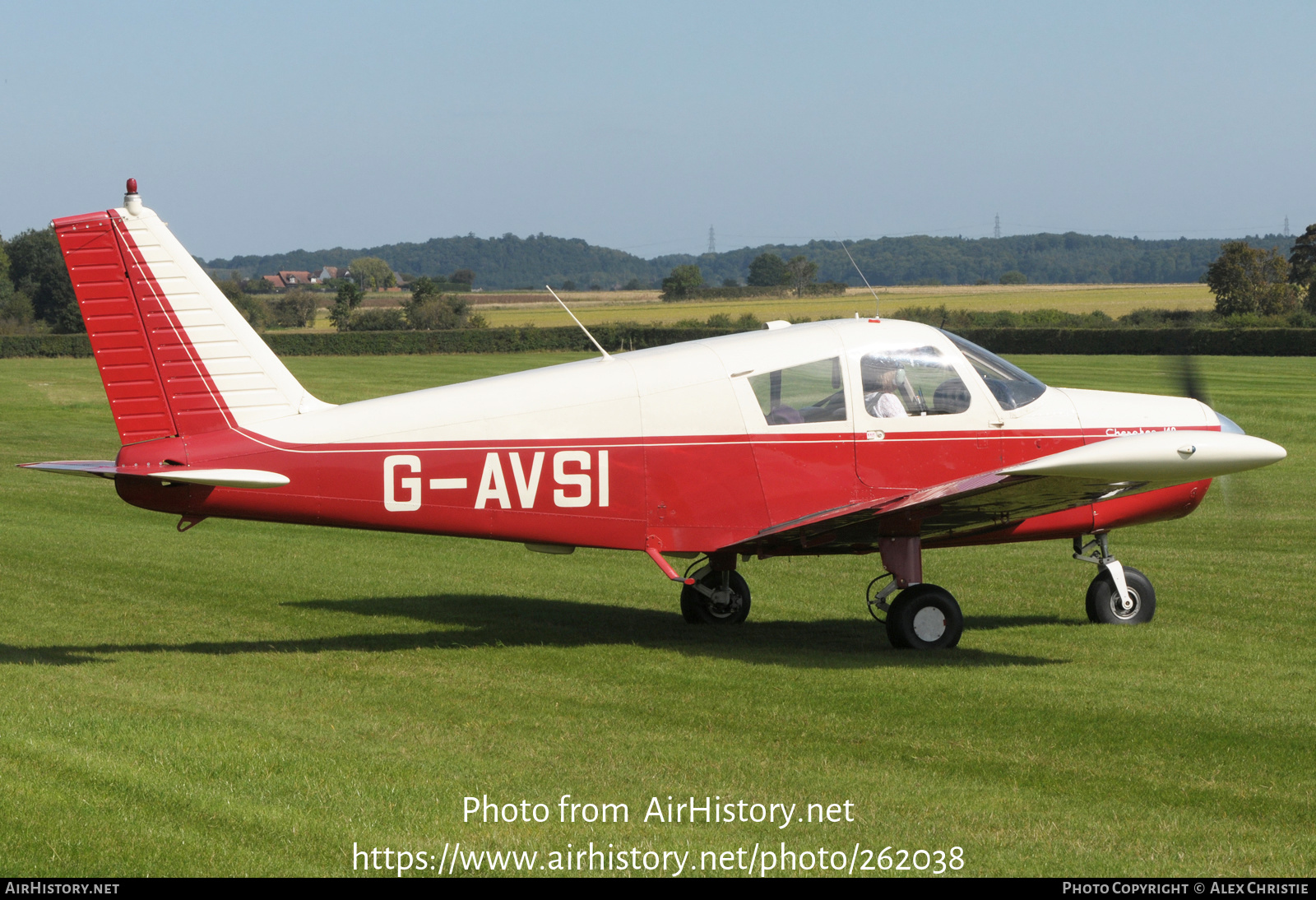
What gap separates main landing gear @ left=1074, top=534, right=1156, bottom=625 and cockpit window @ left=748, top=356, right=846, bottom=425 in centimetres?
291

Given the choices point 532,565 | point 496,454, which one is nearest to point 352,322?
point 532,565

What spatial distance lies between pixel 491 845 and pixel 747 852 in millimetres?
1102

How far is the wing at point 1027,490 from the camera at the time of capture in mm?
8273

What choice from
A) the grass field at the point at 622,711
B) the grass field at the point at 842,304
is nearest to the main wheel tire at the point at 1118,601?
the grass field at the point at 622,711

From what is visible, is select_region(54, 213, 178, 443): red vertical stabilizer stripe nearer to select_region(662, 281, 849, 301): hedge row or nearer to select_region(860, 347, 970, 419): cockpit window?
select_region(860, 347, 970, 419): cockpit window

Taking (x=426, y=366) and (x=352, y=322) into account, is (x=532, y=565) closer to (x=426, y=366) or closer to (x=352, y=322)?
(x=426, y=366)

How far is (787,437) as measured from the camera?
10016 mm

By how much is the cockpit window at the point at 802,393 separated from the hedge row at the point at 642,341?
51347 millimetres

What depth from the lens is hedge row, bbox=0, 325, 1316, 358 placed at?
215 ft

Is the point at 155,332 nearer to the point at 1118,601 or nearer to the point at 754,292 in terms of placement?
the point at 1118,601

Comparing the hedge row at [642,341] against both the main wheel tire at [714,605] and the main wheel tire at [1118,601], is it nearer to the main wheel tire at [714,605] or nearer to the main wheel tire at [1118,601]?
the main wheel tire at [714,605]

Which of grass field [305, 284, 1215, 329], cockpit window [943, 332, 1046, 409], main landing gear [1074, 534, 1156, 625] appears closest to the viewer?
cockpit window [943, 332, 1046, 409]

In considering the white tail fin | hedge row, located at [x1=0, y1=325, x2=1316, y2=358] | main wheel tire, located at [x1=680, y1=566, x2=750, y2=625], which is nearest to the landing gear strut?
main wheel tire, located at [x1=680, y1=566, x2=750, y2=625]

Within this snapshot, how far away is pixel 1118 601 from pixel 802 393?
3.58 meters
